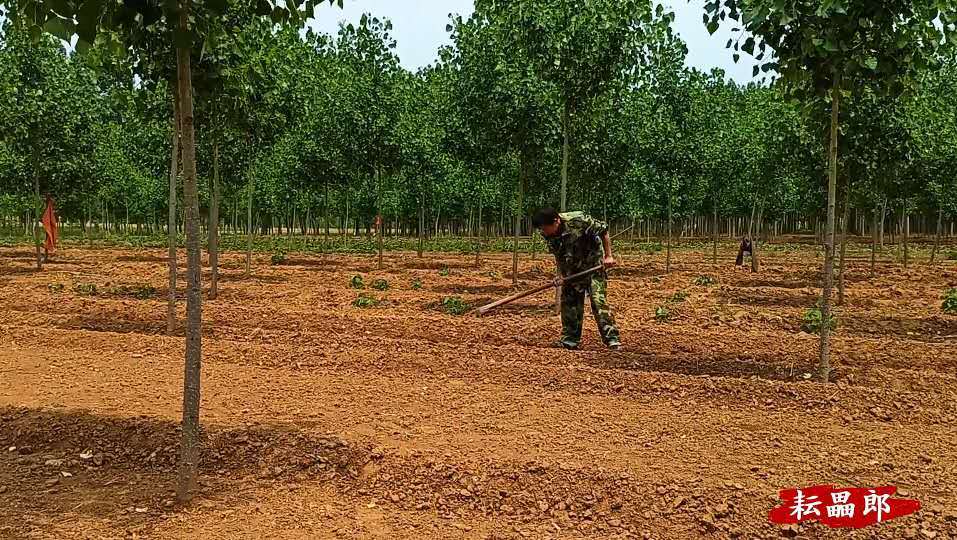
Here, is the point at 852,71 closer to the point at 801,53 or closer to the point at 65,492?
the point at 801,53

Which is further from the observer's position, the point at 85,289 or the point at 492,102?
the point at 85,289

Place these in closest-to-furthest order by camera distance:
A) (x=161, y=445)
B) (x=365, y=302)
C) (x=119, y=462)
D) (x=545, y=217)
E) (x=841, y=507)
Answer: (x=841, y=507) → (x=119, y=462) → (x=161, y=445) → (x=545, y=217) → (x=365, y=302)

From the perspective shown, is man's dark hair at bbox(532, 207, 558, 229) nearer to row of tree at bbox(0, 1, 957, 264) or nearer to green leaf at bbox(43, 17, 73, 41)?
row of tree at bbox(0, 1, 957, 264)

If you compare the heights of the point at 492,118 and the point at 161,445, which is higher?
the point at 492,118

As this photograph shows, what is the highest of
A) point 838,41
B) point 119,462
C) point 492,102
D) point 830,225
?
point 492,102

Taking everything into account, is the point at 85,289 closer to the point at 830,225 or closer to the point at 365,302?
the point at 365,302

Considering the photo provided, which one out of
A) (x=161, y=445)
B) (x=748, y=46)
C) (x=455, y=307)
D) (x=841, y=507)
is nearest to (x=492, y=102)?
(x=455, y=307)

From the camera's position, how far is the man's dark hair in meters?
8.55

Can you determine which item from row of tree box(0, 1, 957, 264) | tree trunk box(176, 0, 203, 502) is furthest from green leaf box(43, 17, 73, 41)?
row of tree box(0, 1, 957, 264)

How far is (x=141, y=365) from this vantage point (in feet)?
26.0

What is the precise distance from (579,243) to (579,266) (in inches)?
11.0

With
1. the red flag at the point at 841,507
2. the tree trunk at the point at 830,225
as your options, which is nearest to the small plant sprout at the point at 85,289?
the tree trunk at the point at 830,225

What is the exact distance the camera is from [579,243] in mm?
9023

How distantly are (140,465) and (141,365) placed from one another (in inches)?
114
